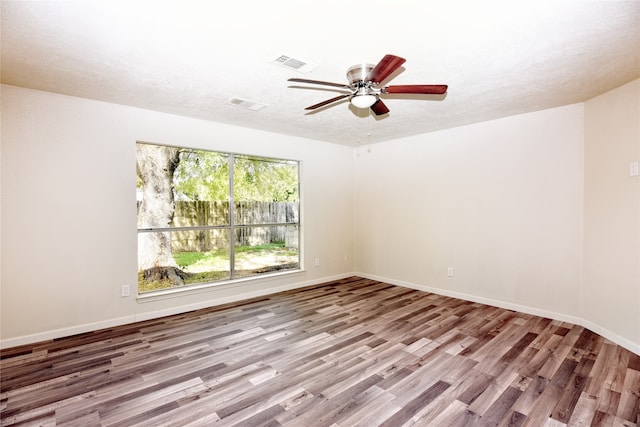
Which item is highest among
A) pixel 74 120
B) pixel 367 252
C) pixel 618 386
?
pixel 74 120

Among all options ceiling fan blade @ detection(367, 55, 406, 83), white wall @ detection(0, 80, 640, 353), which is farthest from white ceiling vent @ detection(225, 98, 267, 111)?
ceiling fan blade @ detection(367, 55, 406, 83)

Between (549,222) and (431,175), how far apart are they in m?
1.65

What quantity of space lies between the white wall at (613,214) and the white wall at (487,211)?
13 centimetres

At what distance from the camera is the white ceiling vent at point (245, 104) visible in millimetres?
3316

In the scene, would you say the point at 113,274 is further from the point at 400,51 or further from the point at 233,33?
Result: the point at 400,51

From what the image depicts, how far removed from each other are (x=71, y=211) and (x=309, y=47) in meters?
2.94

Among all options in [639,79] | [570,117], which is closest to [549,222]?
[570,117]

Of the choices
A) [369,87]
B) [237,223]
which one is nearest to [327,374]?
[369,87]

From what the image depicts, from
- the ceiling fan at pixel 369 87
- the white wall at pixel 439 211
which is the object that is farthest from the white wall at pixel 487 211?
the ceiling fan at pixel 369 87

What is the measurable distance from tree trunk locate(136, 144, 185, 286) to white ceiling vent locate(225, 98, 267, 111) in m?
1.11

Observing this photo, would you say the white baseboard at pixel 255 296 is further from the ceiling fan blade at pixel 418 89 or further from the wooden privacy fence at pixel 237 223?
the ceiling fan blade at pixel 418 89

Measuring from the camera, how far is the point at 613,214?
3.05m

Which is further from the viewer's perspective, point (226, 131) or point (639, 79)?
point (226, 131)

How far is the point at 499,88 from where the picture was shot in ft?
9.80
